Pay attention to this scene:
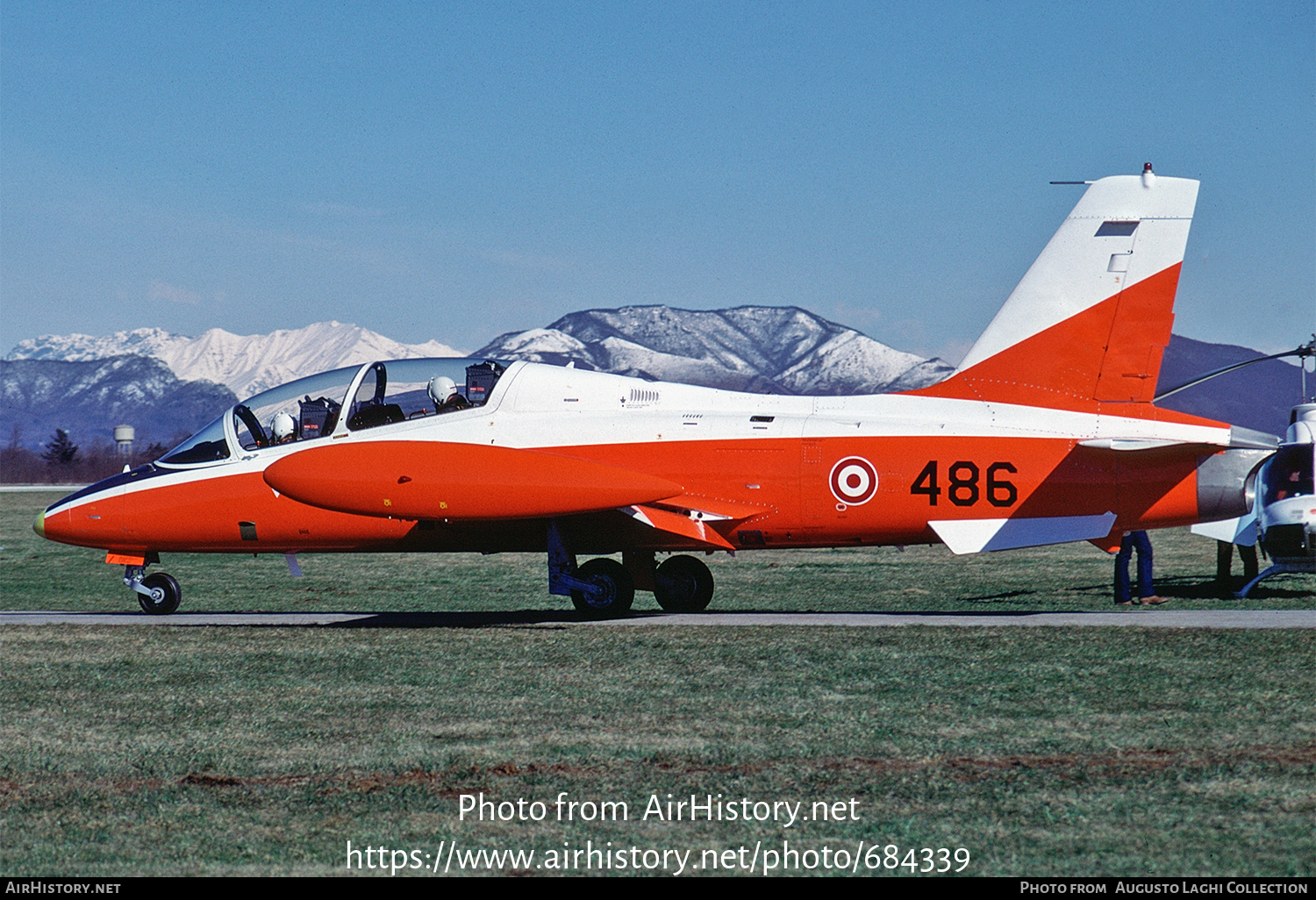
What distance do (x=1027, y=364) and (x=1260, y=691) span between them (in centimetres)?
616

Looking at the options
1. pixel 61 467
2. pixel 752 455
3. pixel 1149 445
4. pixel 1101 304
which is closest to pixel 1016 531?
pixel 1149 445

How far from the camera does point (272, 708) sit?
983cm

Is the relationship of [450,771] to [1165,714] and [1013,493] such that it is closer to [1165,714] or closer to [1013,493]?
[1165,714]

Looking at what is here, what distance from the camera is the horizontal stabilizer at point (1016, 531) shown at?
14.4m

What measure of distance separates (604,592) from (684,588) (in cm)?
149

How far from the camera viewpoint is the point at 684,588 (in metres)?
16.8

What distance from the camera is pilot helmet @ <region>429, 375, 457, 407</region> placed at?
15.7m

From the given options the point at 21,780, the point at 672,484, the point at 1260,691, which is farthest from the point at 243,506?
the point at 1260,691

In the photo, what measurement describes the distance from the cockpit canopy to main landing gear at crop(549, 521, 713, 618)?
2.21 meters

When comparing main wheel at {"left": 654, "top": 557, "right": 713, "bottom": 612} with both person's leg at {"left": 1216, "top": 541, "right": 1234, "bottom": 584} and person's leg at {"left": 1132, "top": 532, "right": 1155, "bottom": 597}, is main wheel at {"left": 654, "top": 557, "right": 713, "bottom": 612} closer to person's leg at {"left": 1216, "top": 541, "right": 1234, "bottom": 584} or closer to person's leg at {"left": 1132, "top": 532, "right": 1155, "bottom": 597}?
person's leg at {"left": 1132, "top": 532, "right": 1155, "bottom": 597}

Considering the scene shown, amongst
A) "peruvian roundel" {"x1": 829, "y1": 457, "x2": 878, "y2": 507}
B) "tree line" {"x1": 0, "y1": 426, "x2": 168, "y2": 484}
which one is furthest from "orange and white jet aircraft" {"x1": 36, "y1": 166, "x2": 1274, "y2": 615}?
"tree line" {"x1": 0, "y1": 426, "x2": 168, "y2": 484}

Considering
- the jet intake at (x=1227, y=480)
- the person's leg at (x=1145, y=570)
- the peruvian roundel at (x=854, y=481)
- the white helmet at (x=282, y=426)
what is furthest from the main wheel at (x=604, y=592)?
the person's leg at (x=1145, y=570)

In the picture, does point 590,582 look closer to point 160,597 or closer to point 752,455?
point 752,455
